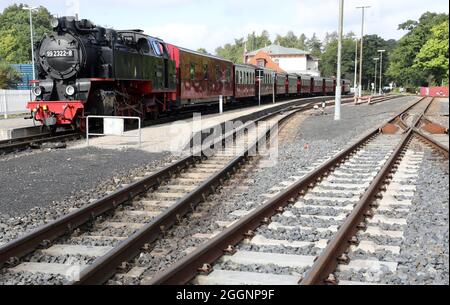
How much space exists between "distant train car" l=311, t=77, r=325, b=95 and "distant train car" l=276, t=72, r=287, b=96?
1191 cm

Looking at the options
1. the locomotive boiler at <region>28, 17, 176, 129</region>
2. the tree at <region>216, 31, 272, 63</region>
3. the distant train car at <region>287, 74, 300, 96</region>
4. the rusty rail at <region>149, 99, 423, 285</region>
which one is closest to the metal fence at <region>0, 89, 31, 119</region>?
the locomotive boiler at <region>28, 17, 176, 129</region>

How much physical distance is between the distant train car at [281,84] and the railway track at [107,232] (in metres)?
33.8

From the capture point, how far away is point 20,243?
470 centimetres

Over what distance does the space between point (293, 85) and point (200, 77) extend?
81.8 feet

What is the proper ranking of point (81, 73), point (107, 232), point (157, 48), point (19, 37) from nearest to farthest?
point (107, 232) → point (81, 73) → point (157, 48) → point (19, 37)

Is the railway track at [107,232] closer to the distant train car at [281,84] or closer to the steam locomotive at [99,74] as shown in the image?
the steam locomotive at [99,74]

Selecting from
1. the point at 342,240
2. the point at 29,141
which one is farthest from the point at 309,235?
the point at 29,141

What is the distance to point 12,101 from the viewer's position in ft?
A: 85.5

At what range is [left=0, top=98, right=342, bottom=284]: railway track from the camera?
171 inches

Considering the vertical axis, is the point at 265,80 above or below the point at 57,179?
above

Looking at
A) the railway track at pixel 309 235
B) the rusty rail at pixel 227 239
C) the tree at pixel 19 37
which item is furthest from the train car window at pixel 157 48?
the tree at pixel 19 37

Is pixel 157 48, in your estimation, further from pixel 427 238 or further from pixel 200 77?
pixel 427 238
